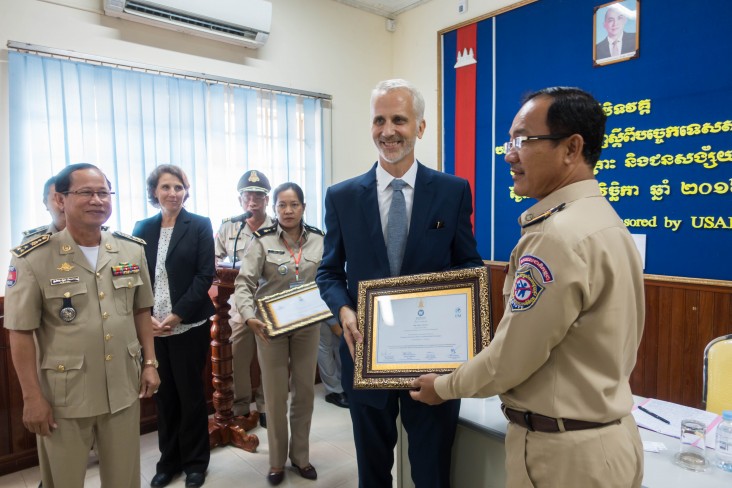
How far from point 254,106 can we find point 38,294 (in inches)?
103

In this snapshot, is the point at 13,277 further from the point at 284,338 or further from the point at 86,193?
the point at 284,338

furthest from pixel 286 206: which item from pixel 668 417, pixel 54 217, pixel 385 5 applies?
pixel 385 5

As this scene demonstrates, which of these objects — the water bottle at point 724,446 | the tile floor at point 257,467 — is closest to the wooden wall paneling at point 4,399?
the tile floor at point 257,467

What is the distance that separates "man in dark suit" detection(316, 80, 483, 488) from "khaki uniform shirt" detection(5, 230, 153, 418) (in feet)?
2.87

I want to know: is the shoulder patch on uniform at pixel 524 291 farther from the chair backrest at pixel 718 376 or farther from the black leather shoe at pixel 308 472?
the black leather shoe at pixel 308 472

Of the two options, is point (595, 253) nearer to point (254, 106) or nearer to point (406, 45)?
point (254, 106)

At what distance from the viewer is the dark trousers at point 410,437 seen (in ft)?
4.50

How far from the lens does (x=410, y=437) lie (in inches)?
55.5

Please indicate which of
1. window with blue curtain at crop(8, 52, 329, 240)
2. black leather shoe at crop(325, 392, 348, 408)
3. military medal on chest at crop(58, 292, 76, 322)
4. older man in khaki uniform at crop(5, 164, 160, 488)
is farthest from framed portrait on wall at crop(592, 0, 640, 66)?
military medal on chest at crop(58, 292, 76, 322)

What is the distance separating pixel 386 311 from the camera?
1.35 m

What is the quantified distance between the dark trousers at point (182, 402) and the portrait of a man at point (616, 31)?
10.3 ft

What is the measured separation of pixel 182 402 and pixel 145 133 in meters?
1.94

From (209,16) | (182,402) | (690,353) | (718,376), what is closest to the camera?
(718,376)

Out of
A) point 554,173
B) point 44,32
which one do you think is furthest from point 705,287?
point 44,32
